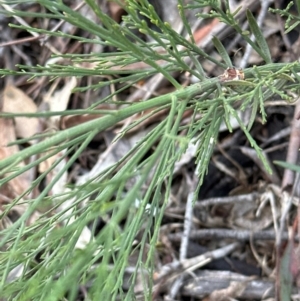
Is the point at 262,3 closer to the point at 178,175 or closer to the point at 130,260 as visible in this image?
the point at 178,175

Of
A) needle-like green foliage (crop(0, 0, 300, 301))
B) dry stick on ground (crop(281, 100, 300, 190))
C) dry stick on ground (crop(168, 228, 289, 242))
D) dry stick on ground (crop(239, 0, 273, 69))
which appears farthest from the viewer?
dry stick on ground (crop(239, 0, 273, 69))

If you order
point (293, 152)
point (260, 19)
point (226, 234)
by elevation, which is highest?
point (260, 19)

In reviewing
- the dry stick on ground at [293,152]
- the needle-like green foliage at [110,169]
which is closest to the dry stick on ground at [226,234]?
the dry stick on ground at [293,152]

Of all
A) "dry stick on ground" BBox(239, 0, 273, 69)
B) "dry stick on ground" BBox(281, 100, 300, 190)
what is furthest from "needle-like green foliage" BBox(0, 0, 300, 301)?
"dry stick on ground" BBox(239, 0, 273, 69)

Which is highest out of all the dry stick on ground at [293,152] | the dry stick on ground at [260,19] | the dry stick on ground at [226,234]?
the dry stick on ground at [260,19]

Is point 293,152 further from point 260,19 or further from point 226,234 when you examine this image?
point 260,19

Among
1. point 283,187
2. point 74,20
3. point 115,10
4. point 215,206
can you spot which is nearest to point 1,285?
point 74,20

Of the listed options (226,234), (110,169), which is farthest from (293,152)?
(110,169)

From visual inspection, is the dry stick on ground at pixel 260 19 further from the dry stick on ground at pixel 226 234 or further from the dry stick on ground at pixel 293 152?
the dry stick on ground at pixel 226 234

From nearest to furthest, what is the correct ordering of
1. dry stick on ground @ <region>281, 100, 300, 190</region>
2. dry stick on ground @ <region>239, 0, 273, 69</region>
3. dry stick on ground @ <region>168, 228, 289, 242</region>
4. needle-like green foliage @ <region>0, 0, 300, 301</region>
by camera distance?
needle-like green foliage @ <region>0, 0, 300, 301</region>
dry stick on ground @ <region>281, 100, 300, 190</region>
dry stick on ground @ <region>168, 228, 289, 242</region>
dry stick on ground @ <region>239, 0, 273, 69</region>

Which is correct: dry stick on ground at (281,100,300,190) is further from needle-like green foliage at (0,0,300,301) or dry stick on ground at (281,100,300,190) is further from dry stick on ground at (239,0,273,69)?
needle-like green foliage at (0,0,300,301)

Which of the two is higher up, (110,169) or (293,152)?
(110,169)
